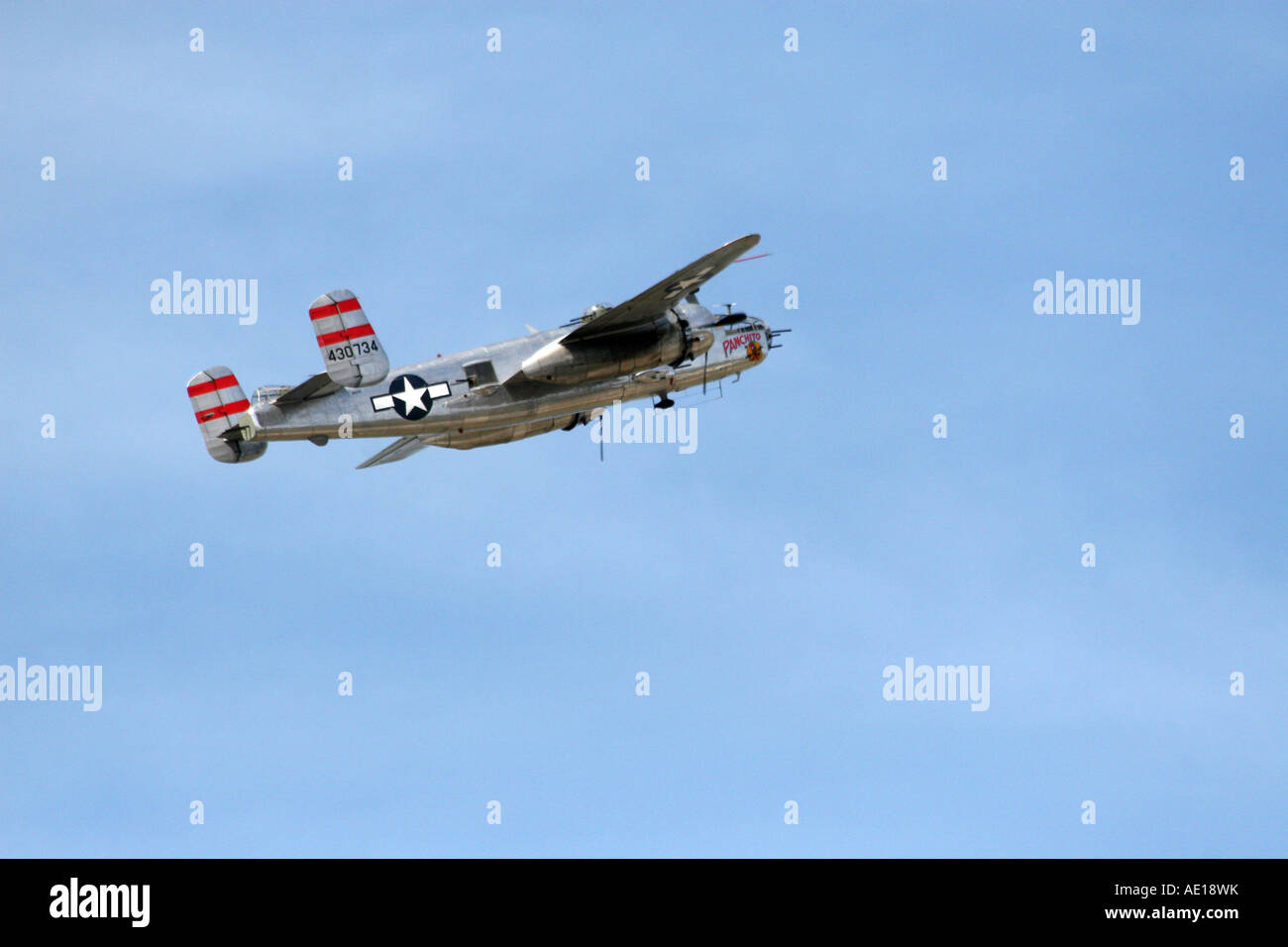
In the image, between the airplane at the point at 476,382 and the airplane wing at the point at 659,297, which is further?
the airplane wing at the point at 659,297

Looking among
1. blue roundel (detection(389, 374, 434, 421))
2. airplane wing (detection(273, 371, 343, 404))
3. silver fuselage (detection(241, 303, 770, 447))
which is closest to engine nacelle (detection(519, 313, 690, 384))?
silver fuselage (detection(241, 303, 770, 447))

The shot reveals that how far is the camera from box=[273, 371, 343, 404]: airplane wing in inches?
2235

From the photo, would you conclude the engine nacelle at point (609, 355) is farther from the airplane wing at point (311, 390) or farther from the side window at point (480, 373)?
the airplane wing at point (311, 390)

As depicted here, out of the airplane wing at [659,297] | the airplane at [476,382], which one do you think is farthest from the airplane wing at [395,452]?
the airplane wing at [659,297]

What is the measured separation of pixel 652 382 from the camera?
65.1 meters

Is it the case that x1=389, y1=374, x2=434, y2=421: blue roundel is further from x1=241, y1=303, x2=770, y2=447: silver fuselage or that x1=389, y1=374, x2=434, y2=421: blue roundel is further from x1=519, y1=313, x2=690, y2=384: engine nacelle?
x1=519, y1=313, x2=690, y2=384: engine nacelle

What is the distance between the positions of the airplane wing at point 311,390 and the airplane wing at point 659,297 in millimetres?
8203

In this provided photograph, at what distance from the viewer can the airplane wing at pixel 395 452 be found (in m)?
62.2

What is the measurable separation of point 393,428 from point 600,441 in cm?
759

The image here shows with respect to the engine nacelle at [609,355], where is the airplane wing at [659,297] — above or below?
above

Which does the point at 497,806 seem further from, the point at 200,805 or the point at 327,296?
the point at 327,296

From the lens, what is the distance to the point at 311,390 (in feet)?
187

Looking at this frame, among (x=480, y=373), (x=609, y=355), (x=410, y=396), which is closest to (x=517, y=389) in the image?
(x=480, y=373)

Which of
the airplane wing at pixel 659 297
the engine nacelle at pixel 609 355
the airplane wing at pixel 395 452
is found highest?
the airplane wing at pixel 659 297
